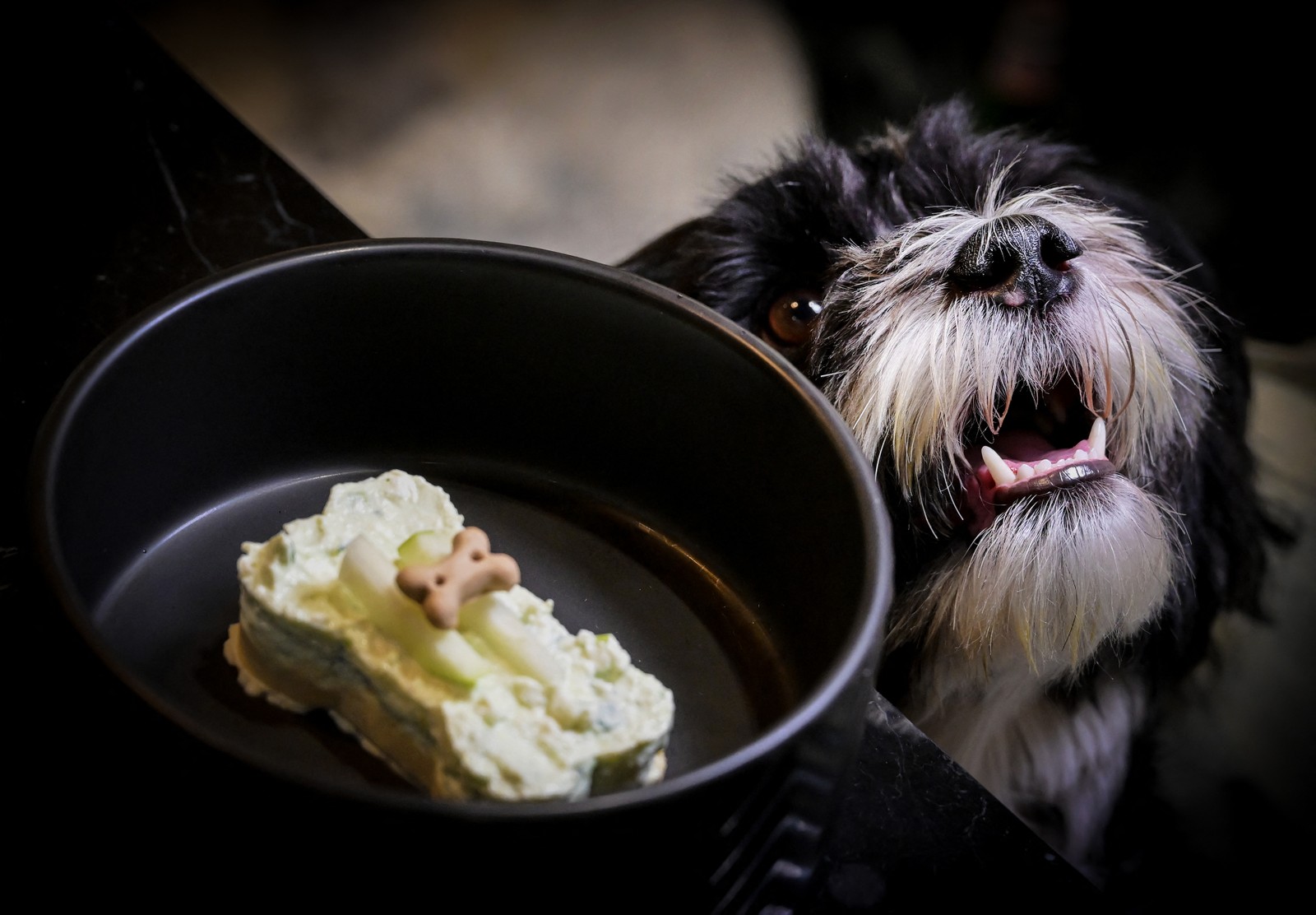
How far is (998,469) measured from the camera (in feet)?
3.25

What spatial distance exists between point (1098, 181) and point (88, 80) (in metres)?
1.06

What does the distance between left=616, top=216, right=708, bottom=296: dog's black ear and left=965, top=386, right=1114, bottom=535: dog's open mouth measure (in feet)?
1.01

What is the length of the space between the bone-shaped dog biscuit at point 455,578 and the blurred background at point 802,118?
67 centimetres

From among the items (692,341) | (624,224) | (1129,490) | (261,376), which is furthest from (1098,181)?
(624,224)

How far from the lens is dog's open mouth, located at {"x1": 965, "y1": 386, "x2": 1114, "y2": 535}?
0.97m

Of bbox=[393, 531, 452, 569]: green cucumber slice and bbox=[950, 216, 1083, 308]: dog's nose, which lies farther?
bbox=[950, 216, 1083, 308]: dog's nose

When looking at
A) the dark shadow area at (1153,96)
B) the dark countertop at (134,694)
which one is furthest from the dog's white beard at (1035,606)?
the dark shadow area at (1153,96)

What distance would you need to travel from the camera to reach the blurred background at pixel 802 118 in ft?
5.69

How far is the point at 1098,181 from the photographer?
48.9 inches

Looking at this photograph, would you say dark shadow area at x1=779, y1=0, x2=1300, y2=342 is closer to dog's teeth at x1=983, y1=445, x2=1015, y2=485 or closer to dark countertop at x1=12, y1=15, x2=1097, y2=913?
dog's teeth at x1=983, y1=445, x2=1015, y2=485

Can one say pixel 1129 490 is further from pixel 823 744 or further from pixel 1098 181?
pixel 823 744

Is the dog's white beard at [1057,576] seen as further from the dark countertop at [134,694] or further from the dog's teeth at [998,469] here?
the dark countertop at [134,694]

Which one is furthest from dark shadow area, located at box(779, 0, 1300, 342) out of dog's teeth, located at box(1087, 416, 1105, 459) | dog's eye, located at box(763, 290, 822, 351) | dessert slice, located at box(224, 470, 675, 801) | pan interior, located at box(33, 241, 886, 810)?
dessert slice, located at box(224, 470, 675, 801)

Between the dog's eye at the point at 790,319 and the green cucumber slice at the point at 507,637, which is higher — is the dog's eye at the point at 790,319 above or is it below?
above
